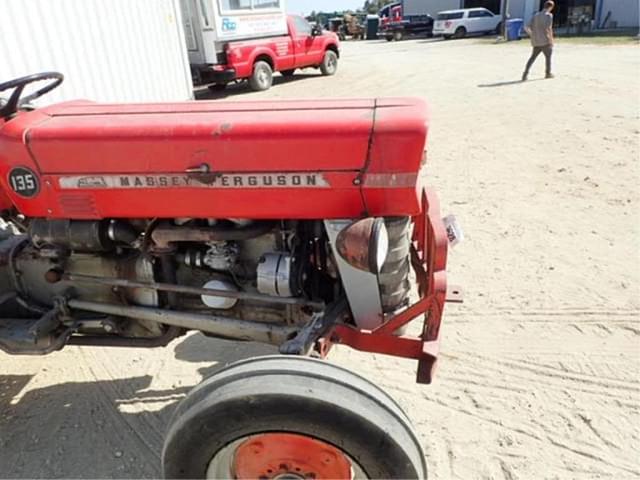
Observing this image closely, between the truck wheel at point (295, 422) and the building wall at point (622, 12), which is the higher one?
the truck wheel at point (295, 422)

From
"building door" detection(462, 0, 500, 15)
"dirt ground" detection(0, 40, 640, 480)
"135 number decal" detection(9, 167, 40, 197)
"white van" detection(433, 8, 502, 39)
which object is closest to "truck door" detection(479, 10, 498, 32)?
"white van" detection(433, 8, 502, 39)

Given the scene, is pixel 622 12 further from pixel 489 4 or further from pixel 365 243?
pixel 365 243

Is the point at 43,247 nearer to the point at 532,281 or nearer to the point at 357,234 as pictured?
the point at 357,234

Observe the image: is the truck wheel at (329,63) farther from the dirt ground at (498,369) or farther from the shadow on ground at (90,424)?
the shadow on ground at (90,424)

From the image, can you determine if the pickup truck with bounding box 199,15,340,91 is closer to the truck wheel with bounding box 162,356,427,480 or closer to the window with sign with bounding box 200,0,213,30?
the window with sign with bounding box 200,0,213,30

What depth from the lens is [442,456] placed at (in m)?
2.41

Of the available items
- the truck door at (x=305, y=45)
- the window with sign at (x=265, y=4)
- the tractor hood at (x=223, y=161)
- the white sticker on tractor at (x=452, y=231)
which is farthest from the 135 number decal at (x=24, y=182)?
the truck door at (x=305, y=45)

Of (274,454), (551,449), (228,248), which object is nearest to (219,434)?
(274,454)

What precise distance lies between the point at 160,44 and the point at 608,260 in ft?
21.9

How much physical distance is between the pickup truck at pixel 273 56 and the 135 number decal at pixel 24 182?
32.5 feet

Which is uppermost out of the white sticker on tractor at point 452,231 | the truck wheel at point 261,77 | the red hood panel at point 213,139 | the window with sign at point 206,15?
the window with sign at point 206,15

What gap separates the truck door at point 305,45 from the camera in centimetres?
1355

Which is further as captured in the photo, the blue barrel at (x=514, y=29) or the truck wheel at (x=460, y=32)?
the truck wheel at (x=460, y=32)

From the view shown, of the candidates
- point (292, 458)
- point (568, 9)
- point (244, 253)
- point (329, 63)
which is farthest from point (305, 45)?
point (568, 9)
